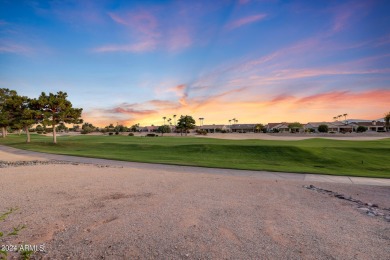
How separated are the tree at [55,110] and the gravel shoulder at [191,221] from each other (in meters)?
32.4

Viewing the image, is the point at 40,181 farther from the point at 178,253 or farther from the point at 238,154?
the point at 238,154

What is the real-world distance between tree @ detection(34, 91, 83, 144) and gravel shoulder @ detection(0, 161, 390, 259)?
32387 mm

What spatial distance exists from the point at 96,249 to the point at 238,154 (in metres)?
20.4

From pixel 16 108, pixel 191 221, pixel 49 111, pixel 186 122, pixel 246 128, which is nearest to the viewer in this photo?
pixel 191 221

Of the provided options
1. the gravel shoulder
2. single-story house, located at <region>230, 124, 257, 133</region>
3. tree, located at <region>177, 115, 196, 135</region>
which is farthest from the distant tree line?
single-story house, located at <region>230, 124, 257, 133</region>

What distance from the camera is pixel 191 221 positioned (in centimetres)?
612

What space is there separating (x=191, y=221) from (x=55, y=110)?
42247 mm

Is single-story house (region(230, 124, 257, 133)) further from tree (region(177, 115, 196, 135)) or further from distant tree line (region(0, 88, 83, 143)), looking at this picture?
distant tree line (region(0, 88, 83, 143))

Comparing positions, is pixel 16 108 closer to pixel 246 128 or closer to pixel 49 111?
pixel 49 111

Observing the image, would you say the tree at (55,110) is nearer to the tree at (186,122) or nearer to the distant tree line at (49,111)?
the distant tree line at (49,111)

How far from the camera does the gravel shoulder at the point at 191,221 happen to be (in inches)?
182

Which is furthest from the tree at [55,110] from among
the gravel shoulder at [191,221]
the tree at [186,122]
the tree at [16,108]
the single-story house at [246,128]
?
the single-story house at [246,128]

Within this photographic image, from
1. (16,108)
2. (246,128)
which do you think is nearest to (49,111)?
(16,108)

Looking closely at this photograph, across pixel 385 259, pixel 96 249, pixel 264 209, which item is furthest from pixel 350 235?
pixel 96 249
